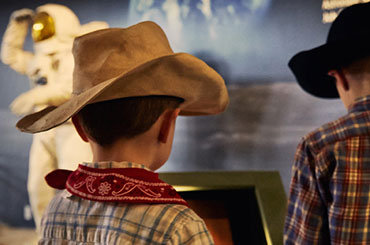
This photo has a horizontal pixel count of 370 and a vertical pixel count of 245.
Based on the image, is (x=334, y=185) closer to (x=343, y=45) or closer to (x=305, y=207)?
(x=305, y=207)

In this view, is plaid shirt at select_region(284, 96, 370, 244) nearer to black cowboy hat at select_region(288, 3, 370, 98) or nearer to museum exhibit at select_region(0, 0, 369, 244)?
black cowboy hat at select_region(288, 3, 370, 98)

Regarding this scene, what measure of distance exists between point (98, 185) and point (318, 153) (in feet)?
1.84

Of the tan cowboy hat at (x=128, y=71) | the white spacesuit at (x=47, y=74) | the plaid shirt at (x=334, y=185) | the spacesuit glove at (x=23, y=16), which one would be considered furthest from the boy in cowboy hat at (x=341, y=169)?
the spacesuit glove at (x=23, y=16)

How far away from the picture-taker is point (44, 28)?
7.63 ft

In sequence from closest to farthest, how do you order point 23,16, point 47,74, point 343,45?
point 343,45 → point 47,74 → point 23,16

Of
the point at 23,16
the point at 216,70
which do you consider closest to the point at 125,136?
the point at 216,70

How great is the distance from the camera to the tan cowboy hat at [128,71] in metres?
0.75

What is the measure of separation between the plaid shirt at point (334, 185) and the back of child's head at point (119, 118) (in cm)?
44

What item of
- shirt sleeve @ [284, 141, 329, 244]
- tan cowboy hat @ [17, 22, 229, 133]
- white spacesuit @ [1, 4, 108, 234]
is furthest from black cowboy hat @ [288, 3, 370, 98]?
white spacesuit @ [1, 4, 108, 234]

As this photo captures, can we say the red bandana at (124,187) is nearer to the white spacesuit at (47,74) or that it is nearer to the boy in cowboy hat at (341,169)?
the boy in cowboy hat at (341,169)

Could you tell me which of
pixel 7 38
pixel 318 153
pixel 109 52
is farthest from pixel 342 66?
pixel 7 38

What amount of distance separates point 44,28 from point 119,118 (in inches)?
71.4

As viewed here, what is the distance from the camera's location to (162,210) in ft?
2.20

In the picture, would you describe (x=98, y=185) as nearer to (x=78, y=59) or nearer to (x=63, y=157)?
(x=78, y=59)
